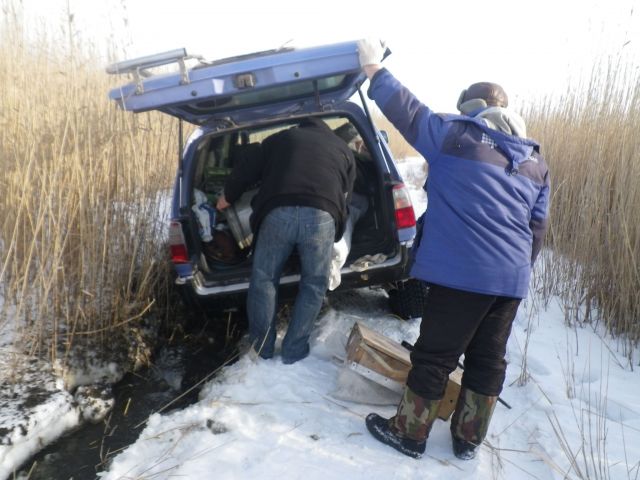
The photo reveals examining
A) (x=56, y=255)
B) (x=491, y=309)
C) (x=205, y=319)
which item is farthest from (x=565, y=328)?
(x=56, y=255)

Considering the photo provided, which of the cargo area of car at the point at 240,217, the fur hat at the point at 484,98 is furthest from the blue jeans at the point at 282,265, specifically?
the fur hat at the point at 484,98

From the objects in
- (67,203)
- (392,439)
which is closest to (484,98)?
(392,439)

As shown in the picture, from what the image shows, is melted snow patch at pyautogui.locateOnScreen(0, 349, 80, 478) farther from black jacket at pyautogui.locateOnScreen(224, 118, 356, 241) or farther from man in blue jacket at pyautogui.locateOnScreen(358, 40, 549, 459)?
man in blue jacket at pyautogui.locateOnScreen(358, 40, 549, 459)

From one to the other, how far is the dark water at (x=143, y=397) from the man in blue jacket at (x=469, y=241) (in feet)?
4.49

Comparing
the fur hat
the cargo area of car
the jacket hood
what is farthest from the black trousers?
the cargo area of car

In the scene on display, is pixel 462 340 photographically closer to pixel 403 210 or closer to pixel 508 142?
pixel 508 142

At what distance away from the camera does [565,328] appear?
3357 millimetres

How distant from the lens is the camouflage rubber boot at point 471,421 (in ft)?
6.79

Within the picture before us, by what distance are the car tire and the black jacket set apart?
2.77 ft

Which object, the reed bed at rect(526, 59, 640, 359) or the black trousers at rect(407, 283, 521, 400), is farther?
the reed bed at rect(526, 59, 640, 359)

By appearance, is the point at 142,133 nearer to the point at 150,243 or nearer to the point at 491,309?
the point at 150,243

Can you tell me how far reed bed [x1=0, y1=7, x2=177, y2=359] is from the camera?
255 cm

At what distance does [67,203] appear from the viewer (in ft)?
8.46

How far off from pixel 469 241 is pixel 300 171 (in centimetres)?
112
